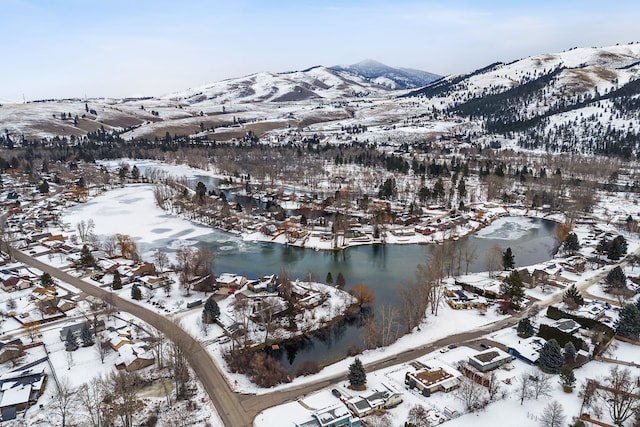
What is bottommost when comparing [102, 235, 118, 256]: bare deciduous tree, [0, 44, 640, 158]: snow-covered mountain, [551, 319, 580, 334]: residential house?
[551, 319, 580, 334]: residential house

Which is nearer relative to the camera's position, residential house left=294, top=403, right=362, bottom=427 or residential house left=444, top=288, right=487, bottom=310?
residential house left=294, top=403, right=362, bottom=427

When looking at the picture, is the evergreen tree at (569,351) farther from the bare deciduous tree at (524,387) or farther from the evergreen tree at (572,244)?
the evergreen tree at (572,244)

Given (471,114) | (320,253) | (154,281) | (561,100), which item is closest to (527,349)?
(320,253)

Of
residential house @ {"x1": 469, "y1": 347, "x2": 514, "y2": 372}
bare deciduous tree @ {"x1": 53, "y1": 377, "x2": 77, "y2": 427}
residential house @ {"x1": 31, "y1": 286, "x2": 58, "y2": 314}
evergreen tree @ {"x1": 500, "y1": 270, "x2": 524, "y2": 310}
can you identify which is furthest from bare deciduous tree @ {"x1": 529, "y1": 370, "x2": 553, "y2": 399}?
residential house @ {"x1": 31, "y1": 286, "x2": 58, "y2": 314}

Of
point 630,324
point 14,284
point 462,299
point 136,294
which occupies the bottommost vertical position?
point 462,299

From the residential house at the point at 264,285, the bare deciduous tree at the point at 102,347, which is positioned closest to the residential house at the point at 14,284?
the bare deciduous tree at the point at 102,347

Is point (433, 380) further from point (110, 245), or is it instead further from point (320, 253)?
point (110, 245)

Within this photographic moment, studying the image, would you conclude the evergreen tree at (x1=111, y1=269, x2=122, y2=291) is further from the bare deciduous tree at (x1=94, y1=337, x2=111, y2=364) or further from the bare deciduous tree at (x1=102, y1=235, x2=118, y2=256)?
the bare deciduous tree at (x1=102, y1=235, x2=118, y2=256)

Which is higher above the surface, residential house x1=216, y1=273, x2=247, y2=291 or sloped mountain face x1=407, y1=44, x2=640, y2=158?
sloped mountain face x1=407, y1=44, x2=640, y2=158
